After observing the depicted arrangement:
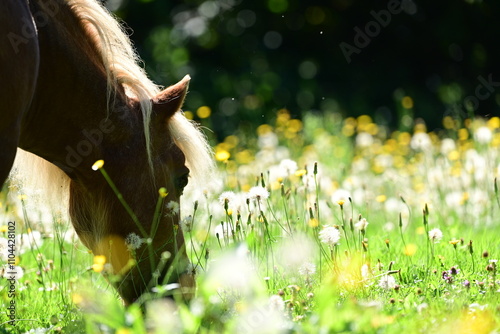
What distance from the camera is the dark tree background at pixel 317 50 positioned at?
13.2 meters

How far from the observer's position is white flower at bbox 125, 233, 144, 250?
3.69 metres

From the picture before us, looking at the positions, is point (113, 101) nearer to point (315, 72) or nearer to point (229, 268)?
point (229, 268)

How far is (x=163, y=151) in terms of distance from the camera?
3.91 meters

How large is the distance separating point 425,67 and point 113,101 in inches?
423

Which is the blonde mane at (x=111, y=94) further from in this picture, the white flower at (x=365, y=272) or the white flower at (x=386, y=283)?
the white flower at (x=386, y=283)

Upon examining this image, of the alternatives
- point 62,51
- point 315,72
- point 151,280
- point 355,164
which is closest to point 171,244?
point 151,280

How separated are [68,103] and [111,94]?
0.67ft

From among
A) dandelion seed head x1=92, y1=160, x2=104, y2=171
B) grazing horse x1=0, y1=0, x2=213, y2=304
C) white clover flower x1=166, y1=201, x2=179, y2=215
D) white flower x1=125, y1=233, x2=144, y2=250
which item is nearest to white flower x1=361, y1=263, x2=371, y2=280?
grazing horse x1=0, y1=0, x2=213, y2=304

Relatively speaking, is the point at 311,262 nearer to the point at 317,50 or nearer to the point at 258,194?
the point at 258,194

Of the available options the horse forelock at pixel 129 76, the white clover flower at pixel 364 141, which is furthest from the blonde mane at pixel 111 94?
the white clover flower at pixel 364 141

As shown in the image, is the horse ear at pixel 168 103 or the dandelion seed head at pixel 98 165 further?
the horse ear at pixel 168 103

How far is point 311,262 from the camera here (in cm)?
414

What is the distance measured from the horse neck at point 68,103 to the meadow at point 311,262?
0.51 metres

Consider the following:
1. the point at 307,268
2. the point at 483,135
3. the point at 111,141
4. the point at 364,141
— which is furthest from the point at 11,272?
the point at 364,141
